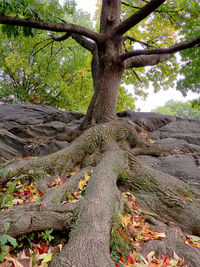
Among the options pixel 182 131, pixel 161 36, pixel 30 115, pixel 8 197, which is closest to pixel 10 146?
pixel 8 197

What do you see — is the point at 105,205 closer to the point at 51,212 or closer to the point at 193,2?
the point at 51,212

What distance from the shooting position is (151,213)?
278 cm

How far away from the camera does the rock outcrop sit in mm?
4891

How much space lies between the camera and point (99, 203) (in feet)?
7.32

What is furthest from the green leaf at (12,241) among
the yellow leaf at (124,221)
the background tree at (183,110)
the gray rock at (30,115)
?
the background tree at (183,110)

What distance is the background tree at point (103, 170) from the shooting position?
185cm

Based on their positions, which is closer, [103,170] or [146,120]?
[103,170]

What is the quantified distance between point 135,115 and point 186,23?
4.63 meters

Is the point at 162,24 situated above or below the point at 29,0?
above

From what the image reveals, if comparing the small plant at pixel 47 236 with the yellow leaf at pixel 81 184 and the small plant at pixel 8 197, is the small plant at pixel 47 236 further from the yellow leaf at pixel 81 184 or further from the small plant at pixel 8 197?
the yellow leaf at pixel 81 184

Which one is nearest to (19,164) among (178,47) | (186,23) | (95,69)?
(178,47)

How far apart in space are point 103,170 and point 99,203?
91 cm

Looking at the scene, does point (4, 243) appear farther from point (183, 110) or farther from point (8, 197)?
point (183, 110)

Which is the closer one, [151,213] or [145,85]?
[151,213]
